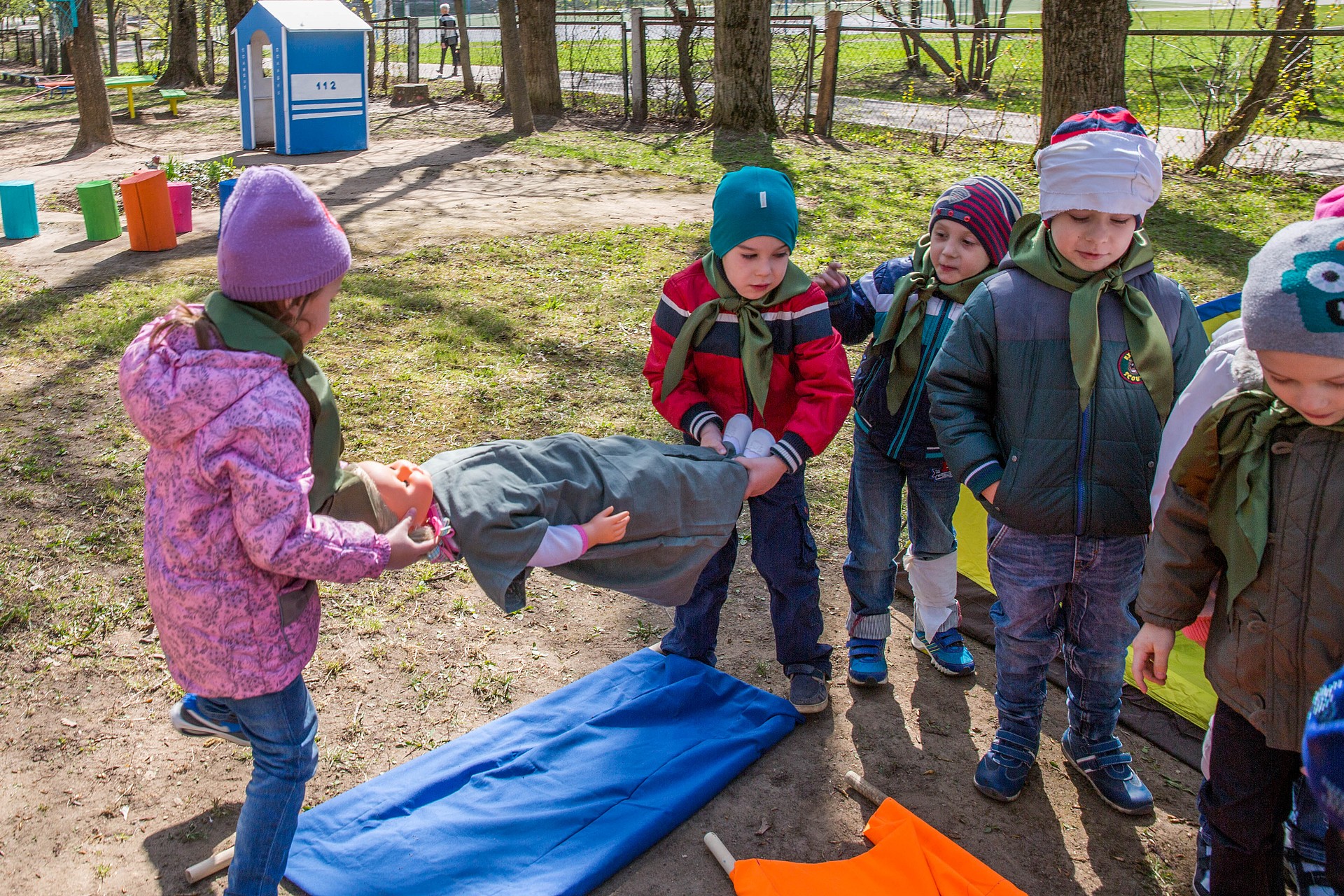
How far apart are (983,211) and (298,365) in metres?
1.87

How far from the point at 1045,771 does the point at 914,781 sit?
0.36m

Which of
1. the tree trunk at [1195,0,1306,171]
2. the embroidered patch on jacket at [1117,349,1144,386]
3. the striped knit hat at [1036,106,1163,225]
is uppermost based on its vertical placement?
the tree trunk at [1195,0,1306,171]

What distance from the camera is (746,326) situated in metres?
2.78

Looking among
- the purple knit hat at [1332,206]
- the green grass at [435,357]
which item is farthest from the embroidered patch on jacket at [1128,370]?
the green grass at [435,357]

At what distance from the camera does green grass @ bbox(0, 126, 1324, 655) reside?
12.0 feet

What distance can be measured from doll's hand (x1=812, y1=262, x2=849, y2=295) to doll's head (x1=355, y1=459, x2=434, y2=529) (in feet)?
4.44

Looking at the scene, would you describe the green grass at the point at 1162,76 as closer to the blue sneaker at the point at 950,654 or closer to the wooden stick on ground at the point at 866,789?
the blue sneaker at the point at 950,654

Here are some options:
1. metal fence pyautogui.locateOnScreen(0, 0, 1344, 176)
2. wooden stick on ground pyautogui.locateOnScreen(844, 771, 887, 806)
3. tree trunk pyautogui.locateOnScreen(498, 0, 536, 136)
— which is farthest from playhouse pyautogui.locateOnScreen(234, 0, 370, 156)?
wooden stick on ground pyautogui.locateOnScreen(844, 771, 887, 806)

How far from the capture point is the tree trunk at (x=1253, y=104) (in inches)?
380

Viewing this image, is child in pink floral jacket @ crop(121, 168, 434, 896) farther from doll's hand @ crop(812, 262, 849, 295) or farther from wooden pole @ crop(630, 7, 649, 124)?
wooden pole @ crop(630, 7, 649, 124)

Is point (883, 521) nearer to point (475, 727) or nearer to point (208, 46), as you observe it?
point (475, 727)

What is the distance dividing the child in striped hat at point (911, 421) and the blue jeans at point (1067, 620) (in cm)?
39

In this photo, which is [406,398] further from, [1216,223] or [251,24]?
[251,24]

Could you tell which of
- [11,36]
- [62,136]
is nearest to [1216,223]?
[62,136]
